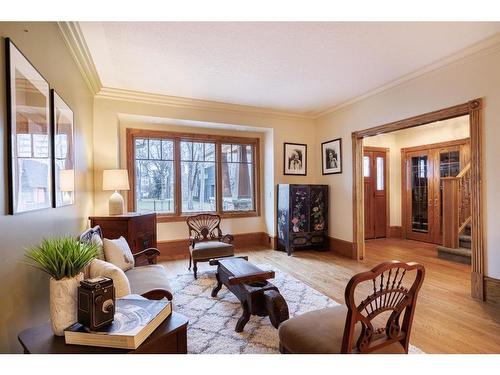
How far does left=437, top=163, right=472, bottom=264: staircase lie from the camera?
14.6 feet

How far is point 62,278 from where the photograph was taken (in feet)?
3.73

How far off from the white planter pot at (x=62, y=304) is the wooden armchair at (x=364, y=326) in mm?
1110

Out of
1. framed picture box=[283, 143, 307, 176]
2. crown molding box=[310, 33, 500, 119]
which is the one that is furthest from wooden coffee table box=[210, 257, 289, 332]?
crown molding box=[310, 33, 500, 119]

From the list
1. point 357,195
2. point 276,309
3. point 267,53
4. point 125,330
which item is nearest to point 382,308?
point 276,309

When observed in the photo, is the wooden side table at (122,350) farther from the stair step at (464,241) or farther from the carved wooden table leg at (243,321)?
the stair step at (464,241)

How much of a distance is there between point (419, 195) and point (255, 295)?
5.52m

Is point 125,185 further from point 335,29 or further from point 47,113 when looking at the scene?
point 335,29

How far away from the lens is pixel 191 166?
5.05 meters

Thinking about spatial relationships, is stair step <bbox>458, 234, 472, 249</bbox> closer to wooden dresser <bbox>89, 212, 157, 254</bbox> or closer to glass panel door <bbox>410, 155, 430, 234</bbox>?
glass panel door <bbox>410, 155, 430, 234</bbox>

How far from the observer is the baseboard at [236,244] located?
4738mm

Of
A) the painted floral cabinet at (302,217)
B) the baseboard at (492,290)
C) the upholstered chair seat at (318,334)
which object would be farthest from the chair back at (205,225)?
the baseboard at (492,290)

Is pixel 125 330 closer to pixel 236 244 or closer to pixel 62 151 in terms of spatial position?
pixel 62 151
